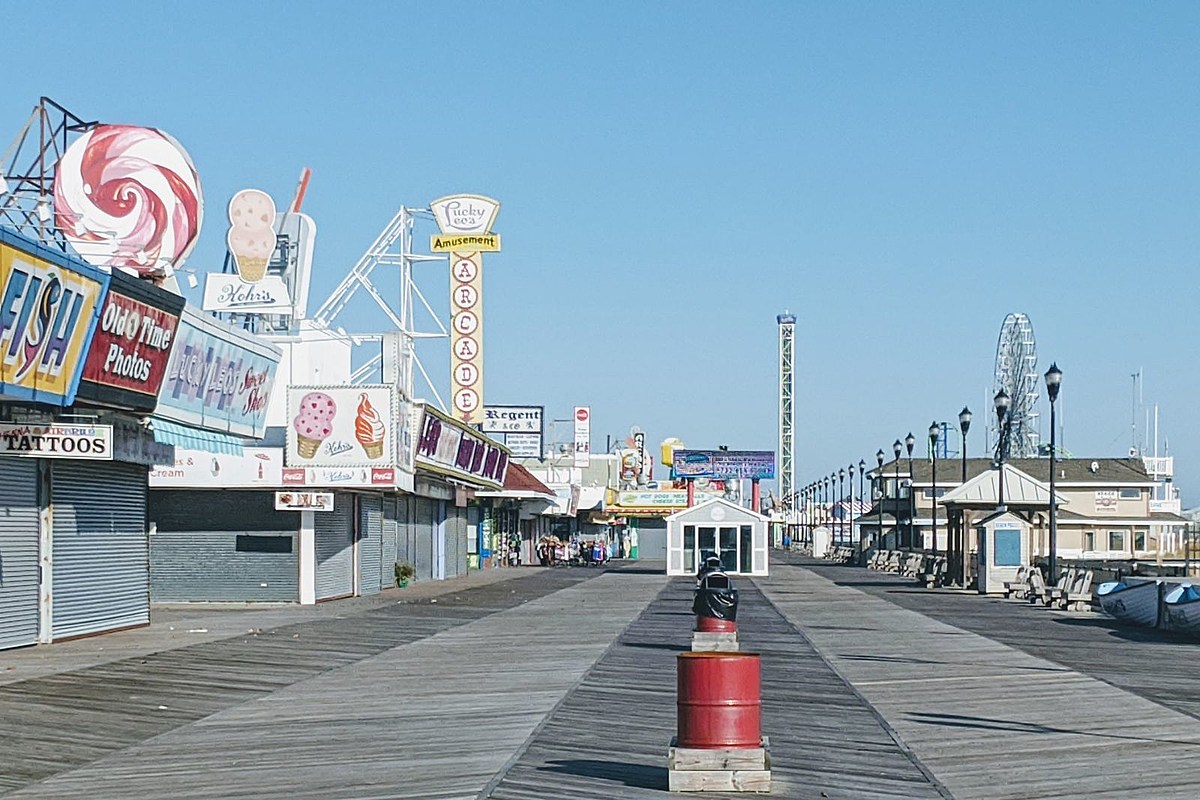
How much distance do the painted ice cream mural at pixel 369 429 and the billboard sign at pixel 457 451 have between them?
4945 mm

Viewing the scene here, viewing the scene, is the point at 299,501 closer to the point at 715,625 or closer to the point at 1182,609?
the point at 715,625

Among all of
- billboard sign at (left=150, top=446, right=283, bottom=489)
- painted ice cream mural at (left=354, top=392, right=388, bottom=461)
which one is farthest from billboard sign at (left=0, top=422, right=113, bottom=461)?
painted ice cream mural at (left=354, top=392, right=388, bottom=461)

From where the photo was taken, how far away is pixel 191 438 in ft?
99.5

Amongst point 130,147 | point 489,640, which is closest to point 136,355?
point 130,147

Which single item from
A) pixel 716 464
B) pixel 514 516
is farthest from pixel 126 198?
pixel 716 464

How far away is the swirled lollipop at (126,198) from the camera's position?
81.8ft

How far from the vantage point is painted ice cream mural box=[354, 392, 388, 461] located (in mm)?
39094

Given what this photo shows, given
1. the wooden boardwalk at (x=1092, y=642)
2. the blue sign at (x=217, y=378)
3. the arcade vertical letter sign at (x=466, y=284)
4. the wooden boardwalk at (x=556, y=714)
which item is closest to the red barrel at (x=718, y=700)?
the wooden boardwalk at (x=556, y=714)

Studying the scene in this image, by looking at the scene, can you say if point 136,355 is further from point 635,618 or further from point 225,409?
point 635,618

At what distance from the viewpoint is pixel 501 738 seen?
46.8 feet

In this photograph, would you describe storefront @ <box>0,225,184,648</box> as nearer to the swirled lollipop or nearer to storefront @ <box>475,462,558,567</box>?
the swirled lollipop

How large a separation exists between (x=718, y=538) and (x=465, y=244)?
15929 mm

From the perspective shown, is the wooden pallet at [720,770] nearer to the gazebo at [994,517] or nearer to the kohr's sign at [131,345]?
the kohr's sign at [131,345]

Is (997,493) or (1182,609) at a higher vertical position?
(997,493)
